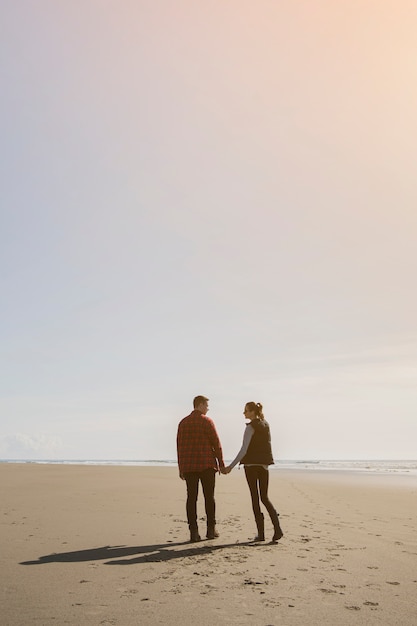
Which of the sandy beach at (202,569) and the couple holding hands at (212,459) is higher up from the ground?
the couple holding hands at (212,459)

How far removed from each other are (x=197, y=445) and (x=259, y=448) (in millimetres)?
1013

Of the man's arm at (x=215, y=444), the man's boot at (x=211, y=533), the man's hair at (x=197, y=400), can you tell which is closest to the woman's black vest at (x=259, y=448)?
the man's arm at (x=215, y=444)

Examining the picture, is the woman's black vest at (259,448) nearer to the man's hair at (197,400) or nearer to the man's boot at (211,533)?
the man's hair at (197,400)

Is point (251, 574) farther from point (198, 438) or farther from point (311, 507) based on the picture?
point (311, 507)

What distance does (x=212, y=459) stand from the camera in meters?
8.94

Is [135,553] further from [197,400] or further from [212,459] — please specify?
[197,400]

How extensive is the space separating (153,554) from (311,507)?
23.4 feet

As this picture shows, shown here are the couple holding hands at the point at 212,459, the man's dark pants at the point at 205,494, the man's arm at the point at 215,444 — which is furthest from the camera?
the man's arm at the point at 215,444

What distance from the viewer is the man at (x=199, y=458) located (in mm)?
8750

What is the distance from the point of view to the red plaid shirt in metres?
8.85

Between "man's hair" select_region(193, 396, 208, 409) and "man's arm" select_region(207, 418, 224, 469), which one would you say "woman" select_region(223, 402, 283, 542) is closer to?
"man's arm" select_region(207, 418, 224, 469)

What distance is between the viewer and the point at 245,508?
43.4 feet

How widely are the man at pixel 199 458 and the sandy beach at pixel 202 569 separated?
46 cm

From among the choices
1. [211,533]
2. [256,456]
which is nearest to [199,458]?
[256,456]
